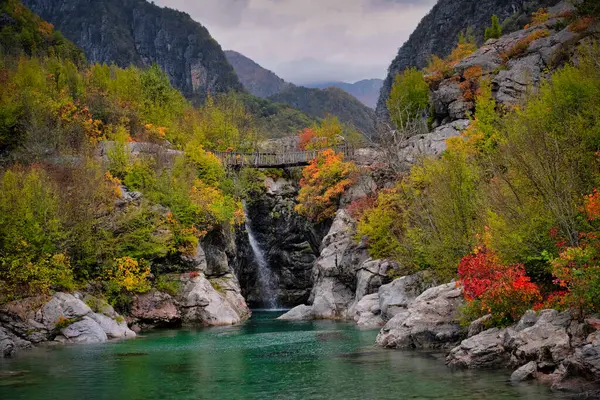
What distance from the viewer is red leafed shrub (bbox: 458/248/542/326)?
2195 centimetres

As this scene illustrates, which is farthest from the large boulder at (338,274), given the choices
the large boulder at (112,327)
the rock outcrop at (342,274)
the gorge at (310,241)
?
the large boulder at (112,327)

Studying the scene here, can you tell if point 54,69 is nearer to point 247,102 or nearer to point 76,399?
point 76,399

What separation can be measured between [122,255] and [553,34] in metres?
49.6

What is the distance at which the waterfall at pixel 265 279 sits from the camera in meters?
63.2

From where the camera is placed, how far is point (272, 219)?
6600cm

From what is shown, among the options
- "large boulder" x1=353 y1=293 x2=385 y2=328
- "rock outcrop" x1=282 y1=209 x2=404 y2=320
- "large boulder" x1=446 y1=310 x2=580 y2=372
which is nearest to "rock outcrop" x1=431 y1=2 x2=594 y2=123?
"rock outcrop" x1=282 y1=209 x2=404 y2=320

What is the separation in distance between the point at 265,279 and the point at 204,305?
61.6ft

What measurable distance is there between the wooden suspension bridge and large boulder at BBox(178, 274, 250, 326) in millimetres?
23214

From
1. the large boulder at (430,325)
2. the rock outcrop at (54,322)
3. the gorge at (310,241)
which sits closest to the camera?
the gorge at (310,241)

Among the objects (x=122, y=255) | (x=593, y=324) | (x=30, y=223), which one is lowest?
(x=593, y=324)

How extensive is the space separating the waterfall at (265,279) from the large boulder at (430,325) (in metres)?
35.3

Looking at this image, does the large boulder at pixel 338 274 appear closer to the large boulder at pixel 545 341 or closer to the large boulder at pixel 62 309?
the large boulder at pixel 62 309

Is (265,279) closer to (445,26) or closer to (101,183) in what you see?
(101,183)

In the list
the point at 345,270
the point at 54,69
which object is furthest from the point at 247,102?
the point at 345,270
